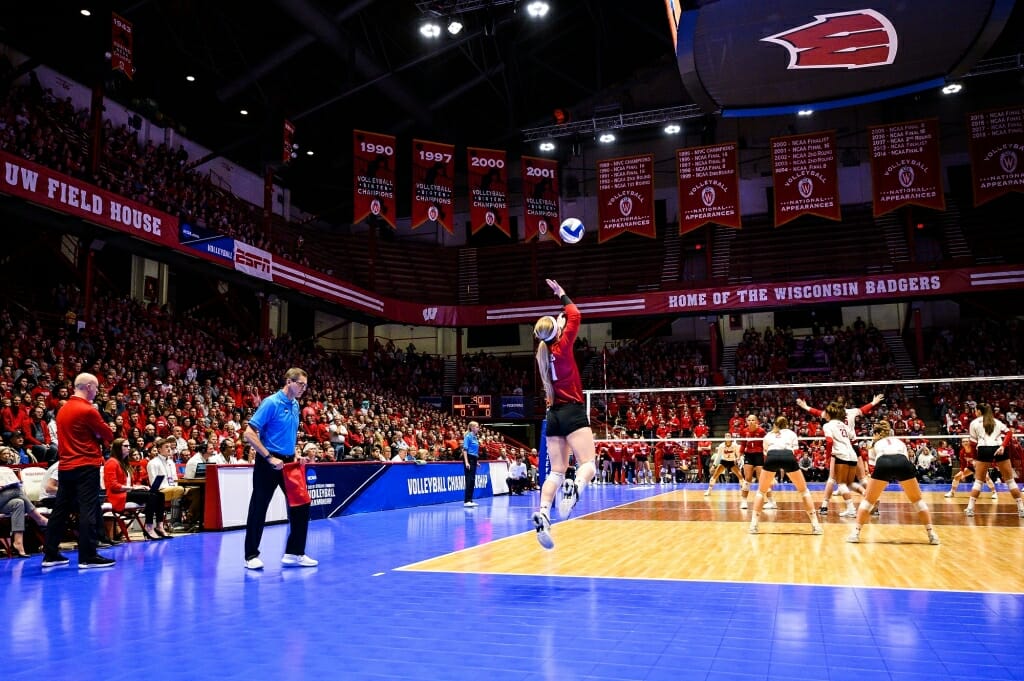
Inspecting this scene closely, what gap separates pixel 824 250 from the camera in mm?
36219

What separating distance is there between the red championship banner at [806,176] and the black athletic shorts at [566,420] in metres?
25.6

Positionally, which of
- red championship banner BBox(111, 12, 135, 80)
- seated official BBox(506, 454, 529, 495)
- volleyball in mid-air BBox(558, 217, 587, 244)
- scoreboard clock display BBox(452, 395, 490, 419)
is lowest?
seated official BBox(506, 454, 529, 495)

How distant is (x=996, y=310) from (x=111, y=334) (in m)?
35.6

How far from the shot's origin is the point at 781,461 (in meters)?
10.6

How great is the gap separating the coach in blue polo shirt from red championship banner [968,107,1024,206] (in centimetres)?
2985

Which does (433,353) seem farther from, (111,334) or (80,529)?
(80,529)

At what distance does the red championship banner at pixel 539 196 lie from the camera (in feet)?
109

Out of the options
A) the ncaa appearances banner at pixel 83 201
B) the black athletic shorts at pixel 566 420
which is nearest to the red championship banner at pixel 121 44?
the ncaa appearances banner at pixel 83 201

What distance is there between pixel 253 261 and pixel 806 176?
21.7 m

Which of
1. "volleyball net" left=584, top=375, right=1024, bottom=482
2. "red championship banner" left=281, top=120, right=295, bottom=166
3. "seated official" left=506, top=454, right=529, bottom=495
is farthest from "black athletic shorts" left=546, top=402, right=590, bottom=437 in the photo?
"red championship banner" left=281, top=120, right=295, bottom=166

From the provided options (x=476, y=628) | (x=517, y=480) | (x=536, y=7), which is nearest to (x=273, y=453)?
(x=476, y=628)

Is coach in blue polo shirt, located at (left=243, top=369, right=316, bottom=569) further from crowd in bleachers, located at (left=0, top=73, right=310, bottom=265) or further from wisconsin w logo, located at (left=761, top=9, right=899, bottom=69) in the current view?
crowd in bleachers, located at (left=0, top=73, right=310, bottom=265)

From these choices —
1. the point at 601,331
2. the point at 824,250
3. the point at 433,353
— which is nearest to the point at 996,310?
the point at 824,250

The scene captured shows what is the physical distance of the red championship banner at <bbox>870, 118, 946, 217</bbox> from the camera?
29.0 m
